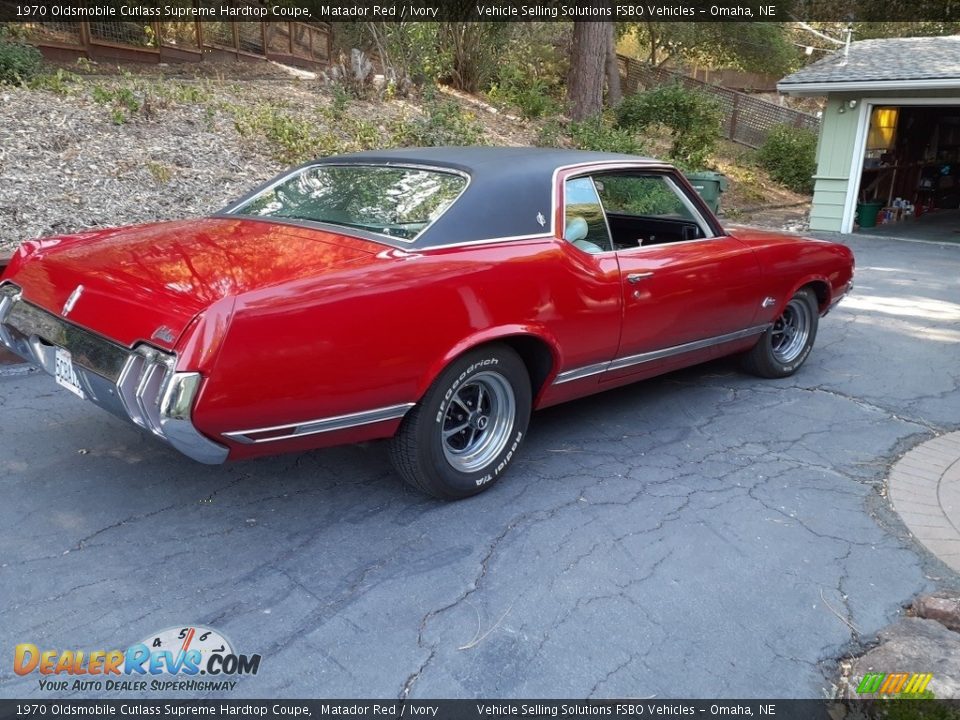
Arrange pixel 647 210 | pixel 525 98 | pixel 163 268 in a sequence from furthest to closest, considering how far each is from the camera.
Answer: pixel 525 98 → pixel 647 210 → pixel 163 268

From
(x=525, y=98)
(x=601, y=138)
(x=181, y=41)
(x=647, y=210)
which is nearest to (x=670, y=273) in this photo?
(x=647, y=210)

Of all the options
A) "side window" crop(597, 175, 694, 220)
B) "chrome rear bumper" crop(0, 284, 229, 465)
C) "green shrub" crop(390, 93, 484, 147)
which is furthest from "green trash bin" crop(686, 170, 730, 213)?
"chrome rear bumper" crop(0, 284, 229, 465)

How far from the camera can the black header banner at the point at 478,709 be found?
2.25 metres

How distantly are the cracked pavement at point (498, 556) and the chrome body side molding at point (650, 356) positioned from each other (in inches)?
18.0

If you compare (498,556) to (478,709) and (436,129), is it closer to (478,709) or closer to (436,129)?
(478,709)

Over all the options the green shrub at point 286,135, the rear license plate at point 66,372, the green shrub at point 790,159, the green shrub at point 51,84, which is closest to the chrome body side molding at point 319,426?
the rear license plate at point 66,372

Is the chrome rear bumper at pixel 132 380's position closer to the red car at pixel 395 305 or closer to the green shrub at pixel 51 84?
the red car at pixel 395 305

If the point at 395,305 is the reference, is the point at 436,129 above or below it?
above

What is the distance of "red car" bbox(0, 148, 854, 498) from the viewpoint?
2684 mm

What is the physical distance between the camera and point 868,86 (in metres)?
12.0

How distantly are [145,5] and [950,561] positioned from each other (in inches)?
699

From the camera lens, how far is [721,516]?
3.48m

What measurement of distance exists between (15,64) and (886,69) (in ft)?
41.7

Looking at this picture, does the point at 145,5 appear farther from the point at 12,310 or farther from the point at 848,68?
the point at 12,310
